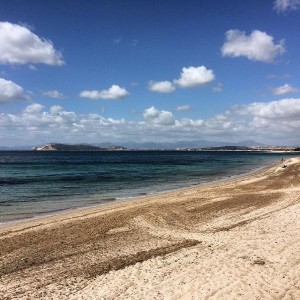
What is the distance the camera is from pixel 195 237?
16.6 metres

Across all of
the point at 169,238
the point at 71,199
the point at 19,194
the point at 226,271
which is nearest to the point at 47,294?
the point at 226,271

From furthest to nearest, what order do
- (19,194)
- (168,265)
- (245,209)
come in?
(19,194), (245,209), (168,265)

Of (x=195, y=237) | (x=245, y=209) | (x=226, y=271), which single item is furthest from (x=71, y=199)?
(x=226, y=271)

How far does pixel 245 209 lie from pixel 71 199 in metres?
15.8

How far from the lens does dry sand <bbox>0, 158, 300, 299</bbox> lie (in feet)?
34.7

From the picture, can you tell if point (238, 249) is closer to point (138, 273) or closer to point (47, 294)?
point (138, 273)

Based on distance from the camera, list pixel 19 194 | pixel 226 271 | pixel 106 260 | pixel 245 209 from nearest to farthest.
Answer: pixel 226 271, pixel 106 260, pixel 245 209, pixel 19 194

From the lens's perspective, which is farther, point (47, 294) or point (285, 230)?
point (285, 230)

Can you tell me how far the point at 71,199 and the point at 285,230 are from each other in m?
20.4

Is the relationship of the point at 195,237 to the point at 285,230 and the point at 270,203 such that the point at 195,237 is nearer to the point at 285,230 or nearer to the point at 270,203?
the point at 285,230

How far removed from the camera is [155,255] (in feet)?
45.5

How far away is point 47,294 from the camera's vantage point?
1048cm

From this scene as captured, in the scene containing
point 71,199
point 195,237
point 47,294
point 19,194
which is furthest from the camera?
point 19,194

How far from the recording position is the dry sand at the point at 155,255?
10.6m
